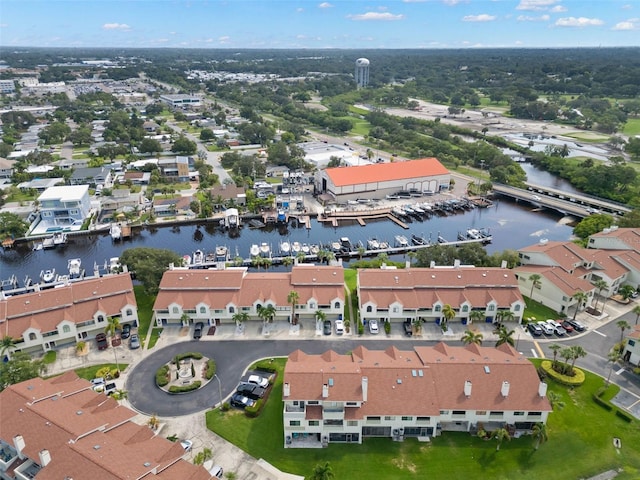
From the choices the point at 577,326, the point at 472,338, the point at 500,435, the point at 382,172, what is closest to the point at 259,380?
the point at 500,435

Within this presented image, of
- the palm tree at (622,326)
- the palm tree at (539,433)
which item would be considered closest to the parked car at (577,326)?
the palm tree at (622,326)

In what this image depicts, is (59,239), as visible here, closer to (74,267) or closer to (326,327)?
(74,267)

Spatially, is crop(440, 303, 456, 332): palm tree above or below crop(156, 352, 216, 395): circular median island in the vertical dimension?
above

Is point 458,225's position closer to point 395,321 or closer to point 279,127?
point 395,321

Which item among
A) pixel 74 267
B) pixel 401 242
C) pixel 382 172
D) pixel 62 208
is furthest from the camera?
pixel 382 172

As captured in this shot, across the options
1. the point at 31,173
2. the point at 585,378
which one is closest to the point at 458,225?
the point at 585,378

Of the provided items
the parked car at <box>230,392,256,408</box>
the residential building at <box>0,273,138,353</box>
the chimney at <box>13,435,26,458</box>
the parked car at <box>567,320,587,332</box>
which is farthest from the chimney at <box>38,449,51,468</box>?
the parked car at <box>567,320,587,332</box>

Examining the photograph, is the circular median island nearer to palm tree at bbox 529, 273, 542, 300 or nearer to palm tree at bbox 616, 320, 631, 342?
palm tree at bbox 529, 273, 542, 300
